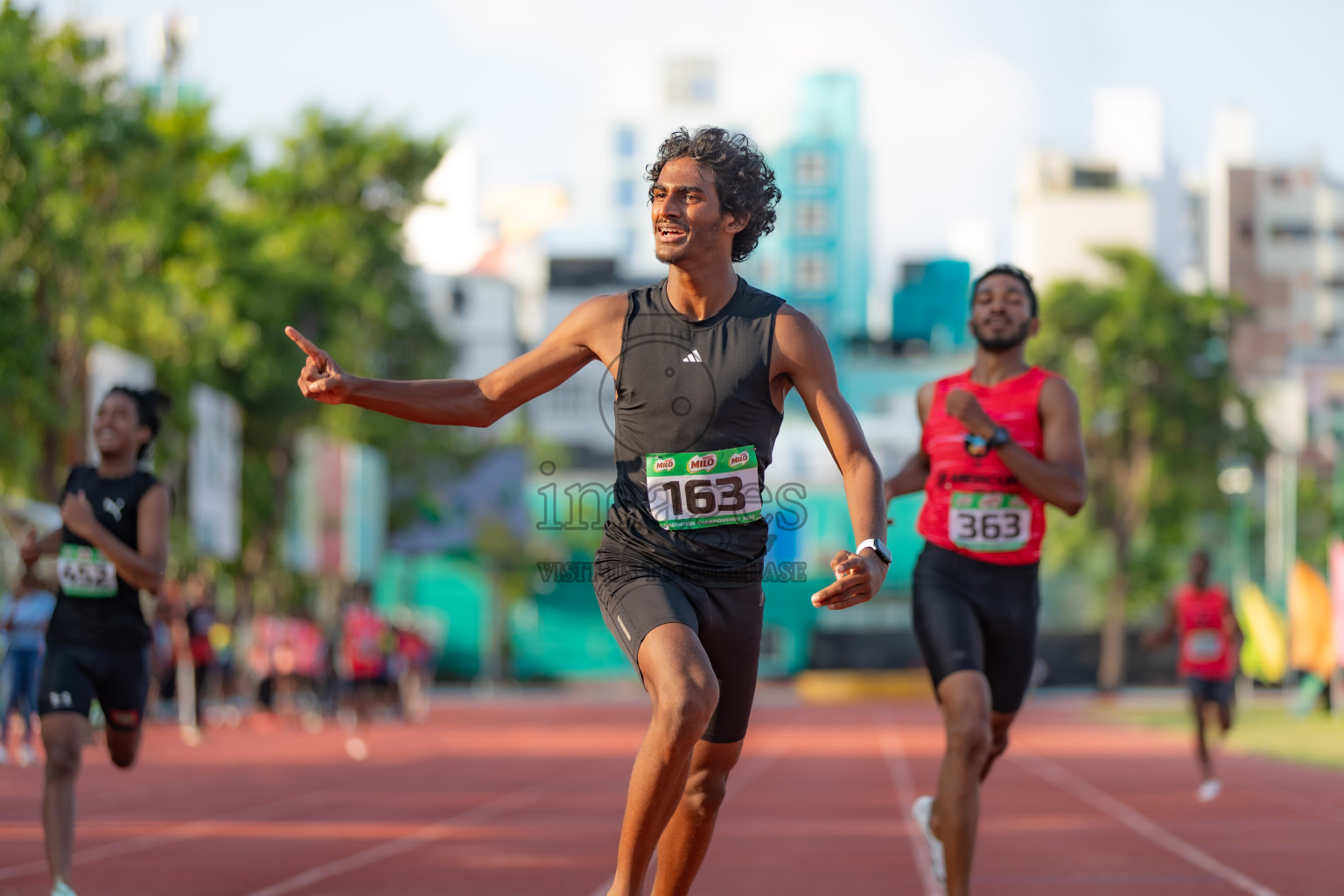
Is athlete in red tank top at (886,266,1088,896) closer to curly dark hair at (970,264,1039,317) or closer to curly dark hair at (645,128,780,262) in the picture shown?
curly dark hair at (970,264,1039,317)

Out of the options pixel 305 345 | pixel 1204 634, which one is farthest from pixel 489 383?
pixel 1204 634

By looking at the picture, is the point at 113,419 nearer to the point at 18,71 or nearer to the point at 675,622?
the point at 675,622

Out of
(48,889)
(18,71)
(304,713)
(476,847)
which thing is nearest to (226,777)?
(476,847)

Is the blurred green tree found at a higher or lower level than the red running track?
higher

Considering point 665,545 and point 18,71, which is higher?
point 18,71

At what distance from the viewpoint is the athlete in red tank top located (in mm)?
6988

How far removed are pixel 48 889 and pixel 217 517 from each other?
1047 inches

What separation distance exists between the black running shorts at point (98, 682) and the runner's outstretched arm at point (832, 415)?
3.27 m

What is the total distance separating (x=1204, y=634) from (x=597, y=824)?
5.62 m

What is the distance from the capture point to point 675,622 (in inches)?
200

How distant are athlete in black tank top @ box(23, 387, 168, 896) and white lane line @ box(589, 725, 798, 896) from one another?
2378 mm

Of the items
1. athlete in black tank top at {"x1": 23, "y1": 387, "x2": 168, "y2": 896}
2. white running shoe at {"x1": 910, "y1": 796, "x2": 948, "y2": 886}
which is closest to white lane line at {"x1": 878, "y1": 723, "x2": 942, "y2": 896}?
white running shoe at {"x1": 910, "y1": 796, "x2": 948, "y2": 886}

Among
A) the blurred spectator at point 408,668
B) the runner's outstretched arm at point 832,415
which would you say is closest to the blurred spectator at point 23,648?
the runner's outstretched arm at point 832,415

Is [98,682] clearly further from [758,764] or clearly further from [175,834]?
[758,764]
